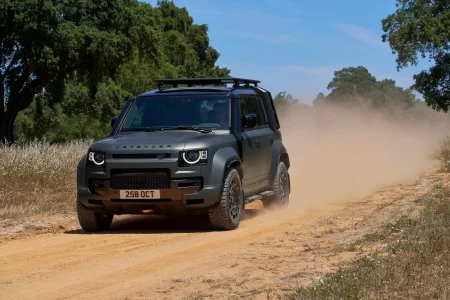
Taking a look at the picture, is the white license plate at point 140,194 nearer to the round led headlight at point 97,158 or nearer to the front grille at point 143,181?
the front grille at point 143,181

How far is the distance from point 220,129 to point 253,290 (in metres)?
Result: 5.30

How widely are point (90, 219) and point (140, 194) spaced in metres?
1.00

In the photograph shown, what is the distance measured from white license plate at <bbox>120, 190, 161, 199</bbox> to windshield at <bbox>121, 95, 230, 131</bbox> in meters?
1.37

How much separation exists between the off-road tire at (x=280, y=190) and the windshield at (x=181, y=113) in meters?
2.09

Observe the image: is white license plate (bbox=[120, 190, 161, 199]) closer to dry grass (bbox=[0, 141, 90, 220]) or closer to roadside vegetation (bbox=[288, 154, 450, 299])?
roadside vegetation (bbox=[288, 154, 450, 299])

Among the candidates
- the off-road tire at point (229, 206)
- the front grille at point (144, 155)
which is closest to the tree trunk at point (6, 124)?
the off-road tire at point (229, 206)

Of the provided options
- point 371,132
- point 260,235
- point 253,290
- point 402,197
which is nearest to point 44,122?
point 371,132

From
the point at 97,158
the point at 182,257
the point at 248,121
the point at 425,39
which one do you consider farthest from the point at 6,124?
the point at 182,257

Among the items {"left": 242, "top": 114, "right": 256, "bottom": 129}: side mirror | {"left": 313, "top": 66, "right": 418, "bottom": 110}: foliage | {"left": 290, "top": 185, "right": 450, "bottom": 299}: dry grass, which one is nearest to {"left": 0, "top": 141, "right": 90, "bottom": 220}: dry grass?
{"left": 242, "top": 114, "right": 256, "bottom": 129}: side mirror

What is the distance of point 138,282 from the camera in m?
8.00

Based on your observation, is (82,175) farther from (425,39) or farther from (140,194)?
(425,39)

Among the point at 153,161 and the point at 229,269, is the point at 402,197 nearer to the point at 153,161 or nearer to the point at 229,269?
the point at 153,161

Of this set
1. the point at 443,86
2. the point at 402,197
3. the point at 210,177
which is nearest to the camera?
the point at 210,177

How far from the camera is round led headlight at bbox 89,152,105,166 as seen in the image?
11.7 m
